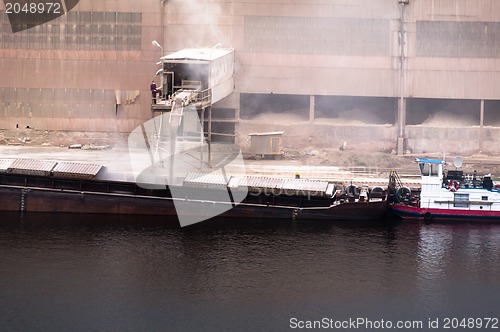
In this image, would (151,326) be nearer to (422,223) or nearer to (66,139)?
(422,223)

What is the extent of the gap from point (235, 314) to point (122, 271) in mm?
8768

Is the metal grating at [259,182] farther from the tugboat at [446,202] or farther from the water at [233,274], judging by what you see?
the tugboat at [446,202]

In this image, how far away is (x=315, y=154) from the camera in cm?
7212

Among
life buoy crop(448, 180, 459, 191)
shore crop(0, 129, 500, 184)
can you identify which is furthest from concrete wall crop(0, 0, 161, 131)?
life buoy crop(448, 180, 459, 191)

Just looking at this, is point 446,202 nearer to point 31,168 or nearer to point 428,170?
point 428,170

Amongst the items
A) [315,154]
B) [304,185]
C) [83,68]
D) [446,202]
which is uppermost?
[83,68]

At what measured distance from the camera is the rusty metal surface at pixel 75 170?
2296 inches

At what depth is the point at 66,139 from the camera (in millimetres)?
74500

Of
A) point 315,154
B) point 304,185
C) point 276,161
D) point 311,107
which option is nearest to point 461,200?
point 304,185

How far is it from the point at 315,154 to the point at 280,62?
9606mm

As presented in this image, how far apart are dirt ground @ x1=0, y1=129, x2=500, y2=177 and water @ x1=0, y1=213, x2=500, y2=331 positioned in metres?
14.1

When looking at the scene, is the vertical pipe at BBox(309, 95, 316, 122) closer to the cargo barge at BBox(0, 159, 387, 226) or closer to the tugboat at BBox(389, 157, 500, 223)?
the cargo barge at BBox(0, 159, 387, 226)

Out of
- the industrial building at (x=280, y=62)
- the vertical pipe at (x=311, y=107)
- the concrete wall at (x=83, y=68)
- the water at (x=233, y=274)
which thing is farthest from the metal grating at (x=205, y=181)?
the vertical pipe at (x=311, y=107)

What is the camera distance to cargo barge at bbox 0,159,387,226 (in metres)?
57.2
